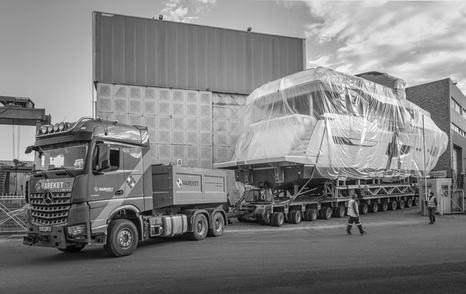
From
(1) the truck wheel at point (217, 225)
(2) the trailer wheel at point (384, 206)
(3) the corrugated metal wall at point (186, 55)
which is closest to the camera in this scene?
(1) the truck wheel at point (217, 225)

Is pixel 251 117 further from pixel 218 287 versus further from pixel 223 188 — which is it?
pixel 218 287

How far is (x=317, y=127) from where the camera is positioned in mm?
20203

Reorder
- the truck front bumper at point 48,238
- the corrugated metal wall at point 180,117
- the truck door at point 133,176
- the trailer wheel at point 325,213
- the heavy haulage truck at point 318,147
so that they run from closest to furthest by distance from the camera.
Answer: the truck front bumper at point 48,238 → the truck door at point 133,176 → the heavy haulage truck at point 318,147 → the trailer wheel at point 325,213 → the corrugated metal wall at point 180,117

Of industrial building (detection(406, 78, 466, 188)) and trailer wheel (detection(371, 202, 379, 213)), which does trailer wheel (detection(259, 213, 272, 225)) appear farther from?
industrial building (detection(406, 78, 466, 188))

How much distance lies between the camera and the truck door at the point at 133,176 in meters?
11.3

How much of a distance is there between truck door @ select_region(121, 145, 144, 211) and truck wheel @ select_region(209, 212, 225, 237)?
3.77 meters

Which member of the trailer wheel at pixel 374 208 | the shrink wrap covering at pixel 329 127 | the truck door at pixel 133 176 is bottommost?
the trailer wheel at pixel 374 208

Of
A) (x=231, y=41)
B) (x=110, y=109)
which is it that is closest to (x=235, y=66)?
(x=231, y=41)

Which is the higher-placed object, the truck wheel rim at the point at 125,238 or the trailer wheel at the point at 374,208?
the truck wheel rim at the point at 125,238

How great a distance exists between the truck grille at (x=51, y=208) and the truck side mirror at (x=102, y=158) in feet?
3.08

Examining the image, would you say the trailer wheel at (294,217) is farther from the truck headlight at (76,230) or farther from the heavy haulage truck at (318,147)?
the truck headlight at (76,230)

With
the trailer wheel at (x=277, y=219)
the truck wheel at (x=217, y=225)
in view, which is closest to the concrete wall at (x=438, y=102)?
the trailer wheel at (x=277, y=219)

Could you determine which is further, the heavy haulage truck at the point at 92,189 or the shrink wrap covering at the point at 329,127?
the shrink wrap covering at the point at 329,127

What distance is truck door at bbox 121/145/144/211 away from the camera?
11328mm
